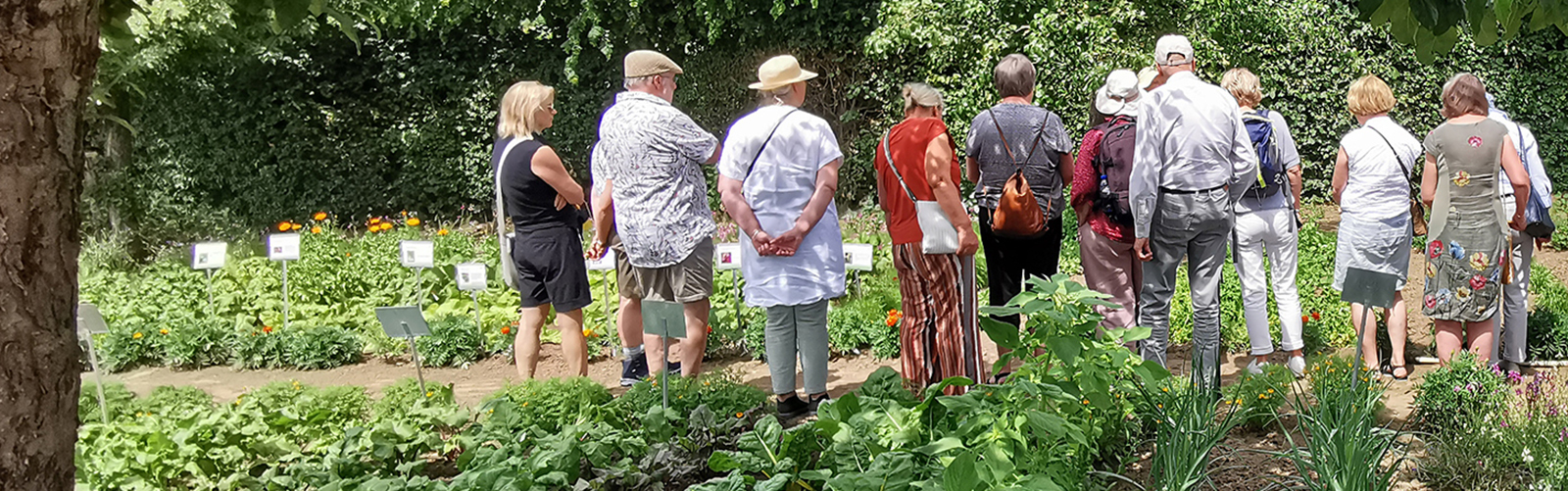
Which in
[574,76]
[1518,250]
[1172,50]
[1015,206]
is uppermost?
[574,76]

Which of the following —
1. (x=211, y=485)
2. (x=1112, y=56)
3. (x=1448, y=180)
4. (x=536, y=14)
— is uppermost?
(x=536, y=14)

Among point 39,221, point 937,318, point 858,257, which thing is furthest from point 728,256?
point 39,221

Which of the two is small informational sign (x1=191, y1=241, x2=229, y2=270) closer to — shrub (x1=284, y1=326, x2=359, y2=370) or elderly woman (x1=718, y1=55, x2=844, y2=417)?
shrub (x1=284, y1=326, x2=359, y2=370)

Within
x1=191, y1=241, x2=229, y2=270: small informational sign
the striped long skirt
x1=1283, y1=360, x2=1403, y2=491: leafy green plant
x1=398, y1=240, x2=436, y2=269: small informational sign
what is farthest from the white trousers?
x1=191, y1=241, x2=229, y2=270: small informational sign

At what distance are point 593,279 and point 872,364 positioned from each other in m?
2.34

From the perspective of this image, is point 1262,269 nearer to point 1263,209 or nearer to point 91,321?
point 1263,209

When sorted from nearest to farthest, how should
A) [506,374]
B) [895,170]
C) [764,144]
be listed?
[764,144], [895,170], [506,374]

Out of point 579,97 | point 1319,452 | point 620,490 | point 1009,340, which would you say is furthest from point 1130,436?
point 579,97

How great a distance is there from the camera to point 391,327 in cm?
413

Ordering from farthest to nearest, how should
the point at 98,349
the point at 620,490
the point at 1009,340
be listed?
the point at 98,349 → the point at 620,490 → the point at 1009,340

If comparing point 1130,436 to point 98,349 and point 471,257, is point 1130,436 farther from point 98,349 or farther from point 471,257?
point 98,349

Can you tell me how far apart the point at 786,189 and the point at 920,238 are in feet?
1.71

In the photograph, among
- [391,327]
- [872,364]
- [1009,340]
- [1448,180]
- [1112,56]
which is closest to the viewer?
[1009,340]

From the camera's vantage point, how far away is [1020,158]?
4344mm
